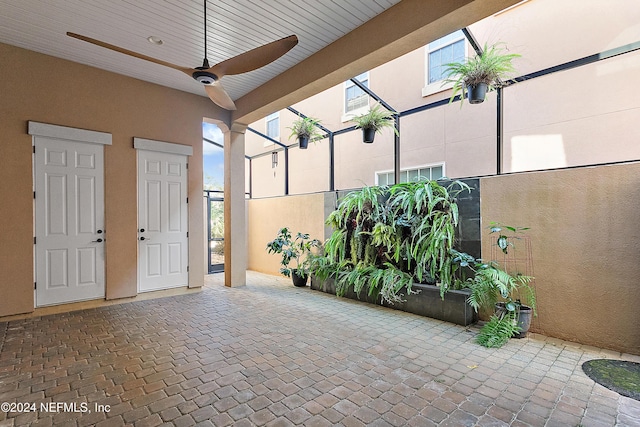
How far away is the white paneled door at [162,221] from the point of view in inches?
186

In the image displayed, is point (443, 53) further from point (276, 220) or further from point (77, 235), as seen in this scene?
point (77, 235)

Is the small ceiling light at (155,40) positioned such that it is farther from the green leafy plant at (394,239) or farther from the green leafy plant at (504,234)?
the green leafy plant at (504,234)

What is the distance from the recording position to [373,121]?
462 centimetres

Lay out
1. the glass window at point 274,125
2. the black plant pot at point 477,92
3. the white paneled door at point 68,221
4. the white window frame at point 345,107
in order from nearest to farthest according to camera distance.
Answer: the black plant pot at point 477,92 < the white paneled door at point 68,221 < the white window frame at point 345,107 < the glass window at point 274,125

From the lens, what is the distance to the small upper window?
596 cm

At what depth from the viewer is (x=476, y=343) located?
10.1ft

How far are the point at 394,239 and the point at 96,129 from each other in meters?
4.39

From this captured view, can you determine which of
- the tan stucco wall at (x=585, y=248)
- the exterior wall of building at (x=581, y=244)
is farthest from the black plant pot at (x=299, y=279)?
the tan stucco wall at (x=585, y=248)

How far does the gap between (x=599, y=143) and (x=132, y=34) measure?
5553 mm

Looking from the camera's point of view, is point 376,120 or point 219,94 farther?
point 376,120

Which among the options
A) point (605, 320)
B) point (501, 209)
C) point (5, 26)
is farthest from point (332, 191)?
point (5, 26)

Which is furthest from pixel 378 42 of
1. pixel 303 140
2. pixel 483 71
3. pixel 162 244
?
pixel 162 244

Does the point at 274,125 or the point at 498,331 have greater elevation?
the point at 274,125

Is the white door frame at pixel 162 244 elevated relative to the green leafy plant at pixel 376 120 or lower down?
lower down
